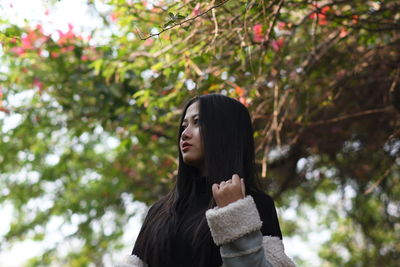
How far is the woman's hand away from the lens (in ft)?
8.51

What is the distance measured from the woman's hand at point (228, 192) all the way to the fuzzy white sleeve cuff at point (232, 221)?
0.09 feet

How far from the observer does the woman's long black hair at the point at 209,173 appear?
2.73 meters

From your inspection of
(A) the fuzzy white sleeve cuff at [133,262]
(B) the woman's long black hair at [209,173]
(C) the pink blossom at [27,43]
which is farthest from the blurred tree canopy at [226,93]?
(A) the fuzzy white sleeve cuff at [133,262]

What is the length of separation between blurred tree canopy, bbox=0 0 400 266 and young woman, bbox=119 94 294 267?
3.06ft

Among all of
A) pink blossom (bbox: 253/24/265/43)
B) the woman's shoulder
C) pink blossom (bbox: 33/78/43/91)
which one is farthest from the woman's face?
pink blossom (bbox: 33/78/43/91)

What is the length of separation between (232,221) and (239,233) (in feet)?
0.17

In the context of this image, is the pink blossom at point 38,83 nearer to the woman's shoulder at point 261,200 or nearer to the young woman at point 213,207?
the young woman at point 213,207

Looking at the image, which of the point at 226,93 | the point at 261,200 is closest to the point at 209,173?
the point at 261,200

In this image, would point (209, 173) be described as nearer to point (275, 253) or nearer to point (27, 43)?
point (275, 253)

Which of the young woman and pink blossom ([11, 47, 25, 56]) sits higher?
pink blossom ([11, 47, 25, 56])

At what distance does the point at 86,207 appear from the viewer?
8766 millimetres

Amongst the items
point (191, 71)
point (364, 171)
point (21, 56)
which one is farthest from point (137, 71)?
point (364, 171)

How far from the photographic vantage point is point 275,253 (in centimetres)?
265

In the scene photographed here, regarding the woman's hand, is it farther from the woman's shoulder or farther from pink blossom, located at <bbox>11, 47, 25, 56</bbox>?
pink blossom, located at <bbox>11, 47, 25, 56</bbox>
